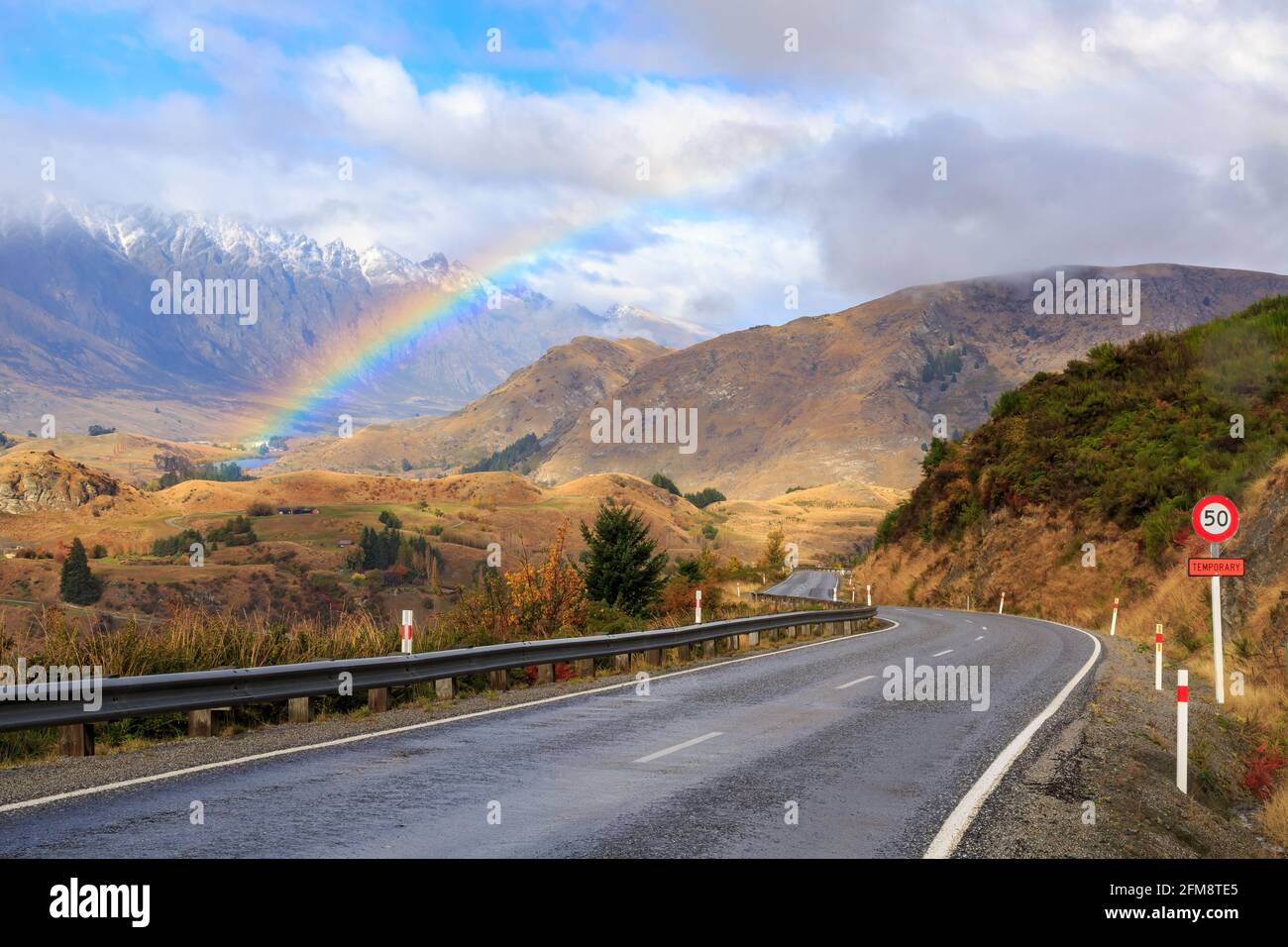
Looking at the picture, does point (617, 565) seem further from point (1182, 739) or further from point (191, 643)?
point (1182, 739)

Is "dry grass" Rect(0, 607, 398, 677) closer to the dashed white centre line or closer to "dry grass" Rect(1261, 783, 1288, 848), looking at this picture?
the dashed white centre line

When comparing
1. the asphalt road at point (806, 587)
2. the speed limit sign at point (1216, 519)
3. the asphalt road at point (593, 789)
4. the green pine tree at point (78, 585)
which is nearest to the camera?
the asphalt road at point (593, 789)

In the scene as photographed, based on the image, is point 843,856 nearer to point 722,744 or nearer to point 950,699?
point 722,744

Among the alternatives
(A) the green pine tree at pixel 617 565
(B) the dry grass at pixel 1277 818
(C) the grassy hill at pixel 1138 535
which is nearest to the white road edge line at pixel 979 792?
(C) the grassy hill at pixel 1138 535

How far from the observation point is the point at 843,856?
6676 mm

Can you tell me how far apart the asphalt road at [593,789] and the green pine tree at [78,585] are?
96911 millimetres

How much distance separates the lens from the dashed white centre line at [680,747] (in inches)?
400

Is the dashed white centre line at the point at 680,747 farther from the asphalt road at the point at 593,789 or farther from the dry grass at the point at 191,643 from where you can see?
the dry grass at the point at 191,643

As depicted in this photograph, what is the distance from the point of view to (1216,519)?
49.7 feet

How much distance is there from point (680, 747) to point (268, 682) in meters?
4.36

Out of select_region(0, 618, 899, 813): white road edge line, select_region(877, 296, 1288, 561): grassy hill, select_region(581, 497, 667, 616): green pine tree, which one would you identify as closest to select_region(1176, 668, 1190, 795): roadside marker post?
select_region(0, 618, 899, 813): white road edge line

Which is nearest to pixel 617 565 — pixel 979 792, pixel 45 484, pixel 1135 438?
pixel 1135 438
